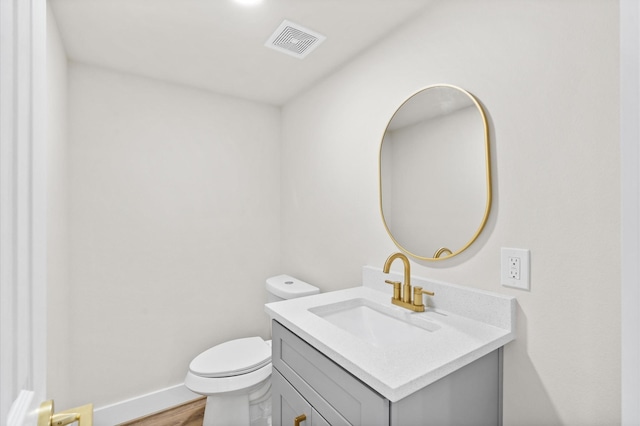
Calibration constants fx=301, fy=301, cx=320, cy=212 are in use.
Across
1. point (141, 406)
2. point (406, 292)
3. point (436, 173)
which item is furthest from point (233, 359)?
point (436, 173)

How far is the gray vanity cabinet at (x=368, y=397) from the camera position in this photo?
824 millimetres

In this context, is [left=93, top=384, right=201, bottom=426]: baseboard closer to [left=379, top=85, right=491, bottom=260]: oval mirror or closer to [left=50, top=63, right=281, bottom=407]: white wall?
[left=50, top=63, right=281, bottom=407]: white wall

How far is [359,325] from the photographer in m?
1.41

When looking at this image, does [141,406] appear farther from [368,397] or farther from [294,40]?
[294,40]

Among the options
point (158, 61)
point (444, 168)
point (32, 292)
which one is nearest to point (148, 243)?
point (158, 61)

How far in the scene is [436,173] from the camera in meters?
1.33

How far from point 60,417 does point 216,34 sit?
1.66 metres

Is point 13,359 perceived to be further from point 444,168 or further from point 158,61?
point 158,61

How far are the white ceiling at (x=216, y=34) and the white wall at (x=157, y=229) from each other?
250 millimetres

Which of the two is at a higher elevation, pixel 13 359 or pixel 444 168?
pixel 444 168

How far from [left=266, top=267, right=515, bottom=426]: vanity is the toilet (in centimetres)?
41

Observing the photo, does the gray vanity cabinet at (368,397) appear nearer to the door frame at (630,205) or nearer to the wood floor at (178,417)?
the door frame at (630,205)

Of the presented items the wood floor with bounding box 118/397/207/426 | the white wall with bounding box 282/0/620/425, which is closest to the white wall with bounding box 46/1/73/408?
the wood floor with bounding box 118/397/207/426

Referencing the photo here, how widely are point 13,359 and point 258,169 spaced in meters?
2.14
